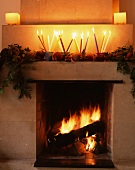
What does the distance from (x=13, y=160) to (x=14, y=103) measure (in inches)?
20.2

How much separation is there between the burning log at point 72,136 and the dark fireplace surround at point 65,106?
9 centimetres

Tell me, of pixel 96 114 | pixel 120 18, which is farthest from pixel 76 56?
pixel 96 114

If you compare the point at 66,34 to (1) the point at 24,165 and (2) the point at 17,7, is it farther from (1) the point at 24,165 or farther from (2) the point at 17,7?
(1) the point at 24,165

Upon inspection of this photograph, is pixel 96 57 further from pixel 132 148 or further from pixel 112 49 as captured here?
pixel 132 148

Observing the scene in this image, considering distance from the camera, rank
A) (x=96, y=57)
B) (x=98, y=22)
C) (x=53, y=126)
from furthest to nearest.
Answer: (x=53, y=126)
(x=98, y=22)
(x=96, y=57)

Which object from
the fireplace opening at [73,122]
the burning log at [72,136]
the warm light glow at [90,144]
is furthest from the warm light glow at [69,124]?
the warm light glow at [90,144]

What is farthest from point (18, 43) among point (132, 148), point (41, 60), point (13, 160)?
point (132, 148)

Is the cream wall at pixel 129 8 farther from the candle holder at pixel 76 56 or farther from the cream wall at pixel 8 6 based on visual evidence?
the cream wall at pixel 8 6

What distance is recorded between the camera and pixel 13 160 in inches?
116

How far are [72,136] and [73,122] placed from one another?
173 millimetres

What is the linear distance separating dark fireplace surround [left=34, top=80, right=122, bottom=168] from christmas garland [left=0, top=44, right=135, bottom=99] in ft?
0.50

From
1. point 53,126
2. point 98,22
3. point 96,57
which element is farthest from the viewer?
point 53,126

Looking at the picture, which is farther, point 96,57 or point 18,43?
point 18,43

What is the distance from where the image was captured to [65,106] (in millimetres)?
3346
